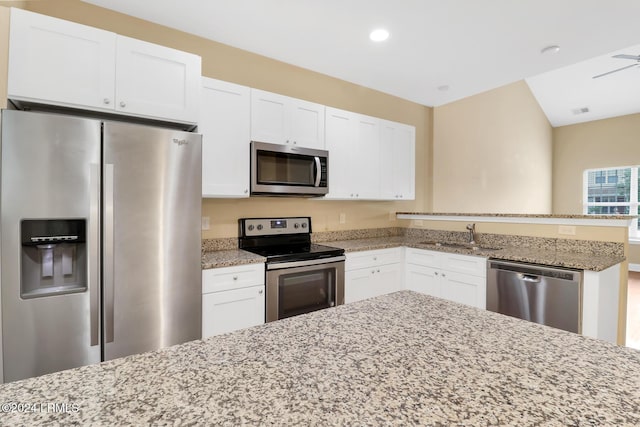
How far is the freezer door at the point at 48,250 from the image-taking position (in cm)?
149

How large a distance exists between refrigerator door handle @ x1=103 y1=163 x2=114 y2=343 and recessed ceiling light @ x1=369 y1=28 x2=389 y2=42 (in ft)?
7.20

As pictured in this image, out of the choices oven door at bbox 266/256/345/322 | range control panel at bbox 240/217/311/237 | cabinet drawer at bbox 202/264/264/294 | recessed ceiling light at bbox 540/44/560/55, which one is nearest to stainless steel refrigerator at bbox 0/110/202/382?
cabinet drawer at bbox 202/264/264/294

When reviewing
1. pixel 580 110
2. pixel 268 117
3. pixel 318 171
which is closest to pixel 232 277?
pixel 318 171

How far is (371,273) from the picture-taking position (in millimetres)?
3020

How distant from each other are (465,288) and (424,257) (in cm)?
50

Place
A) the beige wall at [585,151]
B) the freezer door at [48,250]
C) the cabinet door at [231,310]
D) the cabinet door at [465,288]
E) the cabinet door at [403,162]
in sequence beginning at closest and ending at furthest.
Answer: the freezer door at [48,250], the cabinet door at [231,310], the cabinet door at [465,288], the cabinet door at [403,162], the beige wall at [585,151]

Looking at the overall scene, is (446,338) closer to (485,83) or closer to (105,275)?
(105,275)

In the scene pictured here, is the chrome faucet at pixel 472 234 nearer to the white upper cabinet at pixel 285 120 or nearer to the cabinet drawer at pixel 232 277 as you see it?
the white upper cabinet at pixel 285 120

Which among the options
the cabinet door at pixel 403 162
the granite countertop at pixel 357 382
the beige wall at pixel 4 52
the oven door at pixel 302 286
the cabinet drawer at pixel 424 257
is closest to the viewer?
the granite countertop at pixel 357 382

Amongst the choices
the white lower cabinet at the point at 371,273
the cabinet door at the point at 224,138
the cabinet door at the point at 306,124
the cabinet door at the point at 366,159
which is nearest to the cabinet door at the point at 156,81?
the cabinet door at the point at 224,138

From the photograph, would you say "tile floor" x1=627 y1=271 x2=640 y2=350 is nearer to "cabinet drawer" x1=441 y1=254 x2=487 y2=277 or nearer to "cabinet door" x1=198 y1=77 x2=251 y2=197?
"cabinet drawer" x1=441 y1=254 x2=487 y2=277

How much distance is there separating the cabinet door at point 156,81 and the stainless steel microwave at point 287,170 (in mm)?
603

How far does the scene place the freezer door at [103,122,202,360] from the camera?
1.71 m

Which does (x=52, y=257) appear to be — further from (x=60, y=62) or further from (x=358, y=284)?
(x=358, y=284)
